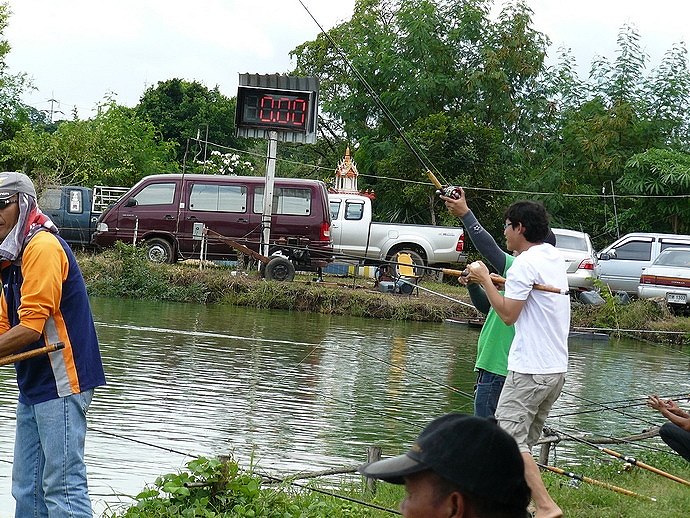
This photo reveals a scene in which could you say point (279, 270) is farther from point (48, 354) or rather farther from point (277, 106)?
point (48, 354)

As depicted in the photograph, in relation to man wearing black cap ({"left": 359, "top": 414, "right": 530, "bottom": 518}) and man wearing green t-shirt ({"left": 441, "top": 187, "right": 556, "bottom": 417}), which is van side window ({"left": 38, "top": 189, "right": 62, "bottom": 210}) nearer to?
man wearing green t-shirt ({"left": 441, "top": 187, "right": 556, "bottom": 417})

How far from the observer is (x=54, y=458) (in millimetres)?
5074

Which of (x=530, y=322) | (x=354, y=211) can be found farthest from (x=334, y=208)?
(x=530, y=322)

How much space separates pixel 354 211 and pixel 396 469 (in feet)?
83.5

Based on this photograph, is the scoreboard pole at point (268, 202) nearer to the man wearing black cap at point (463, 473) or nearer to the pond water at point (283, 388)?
the pond water at point (283, 388)

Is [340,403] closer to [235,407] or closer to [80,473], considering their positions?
[235,407]

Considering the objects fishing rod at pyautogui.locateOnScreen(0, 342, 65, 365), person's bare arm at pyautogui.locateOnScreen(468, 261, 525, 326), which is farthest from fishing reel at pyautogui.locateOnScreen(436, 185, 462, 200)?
fishing rod at pyautogui.locateOnScreen(0, 342, 65, 365)

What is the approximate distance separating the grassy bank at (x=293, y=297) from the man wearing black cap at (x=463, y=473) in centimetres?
1949

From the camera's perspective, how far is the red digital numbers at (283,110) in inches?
1017

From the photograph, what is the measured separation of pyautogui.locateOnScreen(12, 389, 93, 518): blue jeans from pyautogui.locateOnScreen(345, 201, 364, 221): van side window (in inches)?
895

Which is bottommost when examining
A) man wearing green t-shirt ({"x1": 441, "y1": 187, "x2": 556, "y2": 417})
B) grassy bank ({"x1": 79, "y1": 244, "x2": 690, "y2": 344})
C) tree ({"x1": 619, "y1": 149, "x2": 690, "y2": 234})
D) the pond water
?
the pond water

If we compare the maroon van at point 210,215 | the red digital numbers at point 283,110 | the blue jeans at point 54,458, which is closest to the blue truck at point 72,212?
the maroon van at point 210,215

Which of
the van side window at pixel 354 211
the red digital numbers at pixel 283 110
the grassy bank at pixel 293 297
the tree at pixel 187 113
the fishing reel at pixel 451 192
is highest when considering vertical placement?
the tree at pixel 187 113

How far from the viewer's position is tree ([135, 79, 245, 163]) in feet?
172
